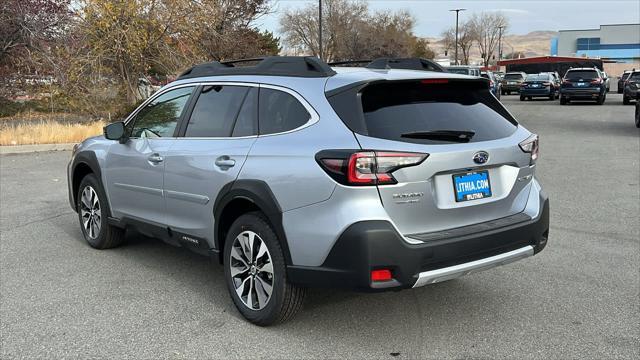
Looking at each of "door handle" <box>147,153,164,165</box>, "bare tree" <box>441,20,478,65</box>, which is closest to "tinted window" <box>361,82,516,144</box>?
"door handle" <box>147,153,164,165</box>

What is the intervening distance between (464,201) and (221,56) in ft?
71.9

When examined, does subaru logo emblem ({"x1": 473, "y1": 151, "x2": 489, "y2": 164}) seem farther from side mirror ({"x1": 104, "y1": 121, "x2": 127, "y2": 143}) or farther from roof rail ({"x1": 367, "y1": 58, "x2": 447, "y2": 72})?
side mirror ({"x1": 104, "y1": 121, "x2": 127, "y2": 143})

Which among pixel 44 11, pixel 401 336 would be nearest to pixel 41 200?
pixel 401 336

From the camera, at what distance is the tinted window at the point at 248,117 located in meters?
4.07

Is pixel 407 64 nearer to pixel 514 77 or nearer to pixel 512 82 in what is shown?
pixel 512 82

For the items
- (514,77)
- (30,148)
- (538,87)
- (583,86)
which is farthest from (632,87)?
(30,148)

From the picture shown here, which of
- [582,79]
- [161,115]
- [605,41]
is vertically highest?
[605,41]

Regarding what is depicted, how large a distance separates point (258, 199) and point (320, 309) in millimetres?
1061

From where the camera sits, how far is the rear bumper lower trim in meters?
3.41

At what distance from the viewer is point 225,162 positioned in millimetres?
4082

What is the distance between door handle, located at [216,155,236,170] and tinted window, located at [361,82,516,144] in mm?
1041

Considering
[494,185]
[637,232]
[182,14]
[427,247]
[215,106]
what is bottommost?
[637,232]

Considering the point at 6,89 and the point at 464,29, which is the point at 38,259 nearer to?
the point at 6,89

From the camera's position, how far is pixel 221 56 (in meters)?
24.3
